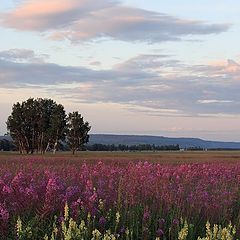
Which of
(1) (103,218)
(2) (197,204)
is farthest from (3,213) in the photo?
(2) (197,204)

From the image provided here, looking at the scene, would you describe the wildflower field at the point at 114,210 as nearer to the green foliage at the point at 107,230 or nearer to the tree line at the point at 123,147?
the green foliage at the point at 107,230

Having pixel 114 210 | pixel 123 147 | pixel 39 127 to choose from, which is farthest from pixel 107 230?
pixel 123 147

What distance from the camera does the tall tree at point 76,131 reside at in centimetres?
10781

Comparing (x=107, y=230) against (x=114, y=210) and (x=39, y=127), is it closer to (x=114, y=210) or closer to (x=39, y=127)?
(x=114, y=210)

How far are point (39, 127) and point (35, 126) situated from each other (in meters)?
1.68

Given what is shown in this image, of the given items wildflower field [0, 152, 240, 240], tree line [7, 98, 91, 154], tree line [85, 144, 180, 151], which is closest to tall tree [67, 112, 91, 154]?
tree line [7, 98, 91, 154]

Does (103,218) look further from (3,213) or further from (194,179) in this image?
(194,179)

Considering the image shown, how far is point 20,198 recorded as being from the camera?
270 inches

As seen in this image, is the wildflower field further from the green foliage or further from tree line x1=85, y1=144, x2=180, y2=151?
tree line x1=85, y1=144, x2=180, y2=151

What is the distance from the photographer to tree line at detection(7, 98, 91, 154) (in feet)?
340

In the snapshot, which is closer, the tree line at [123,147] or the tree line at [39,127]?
the tree line at [39,127]

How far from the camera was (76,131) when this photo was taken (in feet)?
359

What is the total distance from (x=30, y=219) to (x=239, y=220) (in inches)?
120

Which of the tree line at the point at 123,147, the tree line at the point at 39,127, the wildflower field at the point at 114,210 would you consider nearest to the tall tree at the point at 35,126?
the tree line at the point at 39,127
